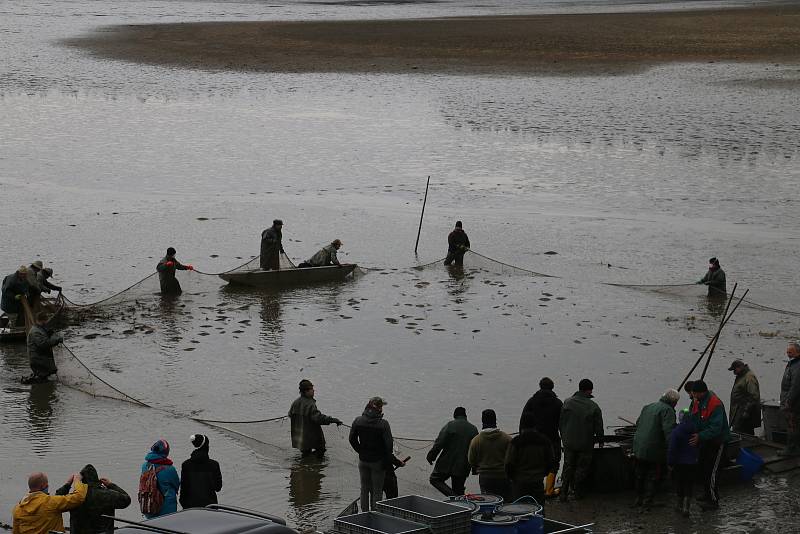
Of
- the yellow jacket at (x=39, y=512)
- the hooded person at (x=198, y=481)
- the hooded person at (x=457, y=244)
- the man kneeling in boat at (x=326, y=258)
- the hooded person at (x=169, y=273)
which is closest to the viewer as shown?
the yellow jacket at (x=39, y=512)

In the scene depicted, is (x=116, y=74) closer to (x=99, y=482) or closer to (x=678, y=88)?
(x=678, y=88)

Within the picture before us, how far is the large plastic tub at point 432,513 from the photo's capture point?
360 inches

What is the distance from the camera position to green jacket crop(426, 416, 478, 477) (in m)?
11.4

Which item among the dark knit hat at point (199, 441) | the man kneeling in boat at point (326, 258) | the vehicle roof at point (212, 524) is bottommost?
the vehicle roof at point (212, 524)

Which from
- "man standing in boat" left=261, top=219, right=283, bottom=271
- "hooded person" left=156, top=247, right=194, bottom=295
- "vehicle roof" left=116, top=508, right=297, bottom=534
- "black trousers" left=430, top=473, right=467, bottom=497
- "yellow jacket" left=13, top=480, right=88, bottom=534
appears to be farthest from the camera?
"man standing in boat" left=261, top=219, right=283, bottom=271

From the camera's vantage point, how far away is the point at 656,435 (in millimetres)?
11391

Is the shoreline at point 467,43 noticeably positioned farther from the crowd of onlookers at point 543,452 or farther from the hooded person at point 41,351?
the crowd of onlookers at point 543,452

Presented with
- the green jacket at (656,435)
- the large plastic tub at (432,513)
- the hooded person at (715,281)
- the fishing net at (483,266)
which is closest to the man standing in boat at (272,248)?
the fishing net at (483,266)

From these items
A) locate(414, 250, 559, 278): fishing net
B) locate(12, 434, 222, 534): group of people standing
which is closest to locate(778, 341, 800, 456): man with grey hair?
locate(12, 434, 222, 534): group of people standing

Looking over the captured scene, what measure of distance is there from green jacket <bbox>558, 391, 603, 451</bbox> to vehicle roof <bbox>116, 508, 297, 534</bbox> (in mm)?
3938

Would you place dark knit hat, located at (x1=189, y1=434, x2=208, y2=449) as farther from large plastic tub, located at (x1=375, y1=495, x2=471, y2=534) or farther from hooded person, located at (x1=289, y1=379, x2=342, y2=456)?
hooded person, located at (x1=289, y1=379, x2=342, y2=456)

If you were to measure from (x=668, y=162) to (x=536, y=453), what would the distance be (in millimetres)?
22727

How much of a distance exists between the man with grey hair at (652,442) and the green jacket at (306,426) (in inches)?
122

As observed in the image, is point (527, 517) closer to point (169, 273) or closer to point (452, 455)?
point (452, 455)
